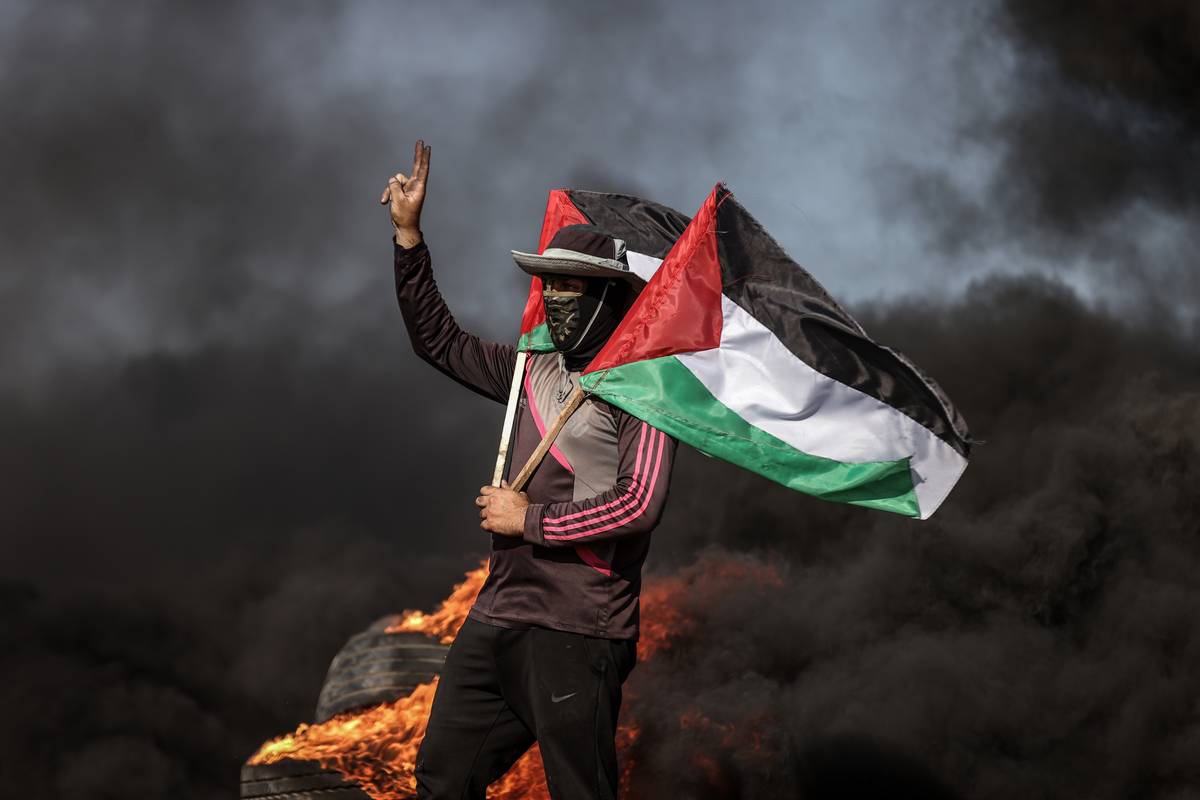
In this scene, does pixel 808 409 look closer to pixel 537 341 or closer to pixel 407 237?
pixel 537 341

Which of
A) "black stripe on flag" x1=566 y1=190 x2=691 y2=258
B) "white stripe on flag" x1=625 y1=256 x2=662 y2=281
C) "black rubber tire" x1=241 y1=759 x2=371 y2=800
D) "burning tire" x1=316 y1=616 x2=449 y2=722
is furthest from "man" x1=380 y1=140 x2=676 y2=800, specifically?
"burning tire" x1=316 y1=616 x2=449 y2=722

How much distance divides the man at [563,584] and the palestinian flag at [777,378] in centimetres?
20

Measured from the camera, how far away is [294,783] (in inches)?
303

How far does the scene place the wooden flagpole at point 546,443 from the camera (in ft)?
15.1

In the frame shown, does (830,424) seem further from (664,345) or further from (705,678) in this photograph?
(705,678)

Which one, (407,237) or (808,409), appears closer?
(808,409)

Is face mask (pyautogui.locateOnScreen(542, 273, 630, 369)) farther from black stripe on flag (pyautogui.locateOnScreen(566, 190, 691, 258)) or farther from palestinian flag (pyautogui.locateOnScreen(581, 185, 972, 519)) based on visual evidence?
black stripe on flag (pyautogui.locateOnScreen(566, 190, 691, 258))

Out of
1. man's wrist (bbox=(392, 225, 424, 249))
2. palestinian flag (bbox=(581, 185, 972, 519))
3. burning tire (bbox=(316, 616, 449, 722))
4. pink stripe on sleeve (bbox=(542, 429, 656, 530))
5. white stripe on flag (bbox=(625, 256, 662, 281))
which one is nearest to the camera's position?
pink stripe on sleeve (bbox=(542, 429, 656, 530))

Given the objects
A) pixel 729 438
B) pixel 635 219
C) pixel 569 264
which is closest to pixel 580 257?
pixel 569 264

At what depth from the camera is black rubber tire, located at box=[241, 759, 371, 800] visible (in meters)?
7.60

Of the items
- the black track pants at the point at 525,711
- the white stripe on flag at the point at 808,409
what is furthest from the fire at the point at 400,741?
the white stripe on flag at the point at 808,409

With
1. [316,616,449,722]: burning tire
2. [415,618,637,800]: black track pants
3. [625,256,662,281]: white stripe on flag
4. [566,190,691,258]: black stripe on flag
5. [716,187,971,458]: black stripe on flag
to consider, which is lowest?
[415,618,637,800]: black track pants

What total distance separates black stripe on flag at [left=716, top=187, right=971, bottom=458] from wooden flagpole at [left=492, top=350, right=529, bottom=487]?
2.90ft

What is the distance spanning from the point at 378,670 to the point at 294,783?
4.48 ft
